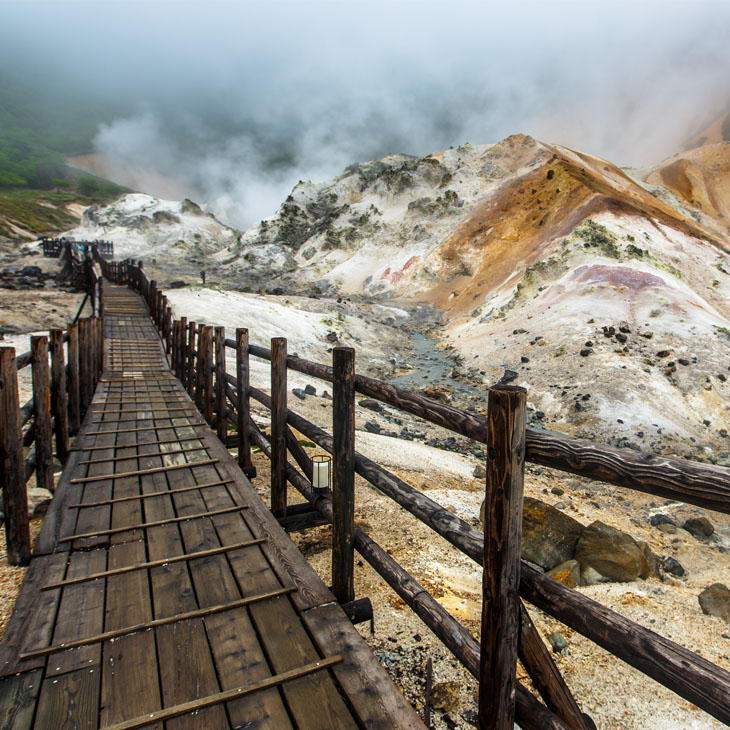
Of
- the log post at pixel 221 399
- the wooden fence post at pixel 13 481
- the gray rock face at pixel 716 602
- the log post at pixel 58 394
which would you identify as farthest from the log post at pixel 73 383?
the gray rock face at pixel 716 602

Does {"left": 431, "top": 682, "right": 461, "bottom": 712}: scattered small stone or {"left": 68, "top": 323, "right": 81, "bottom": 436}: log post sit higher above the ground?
{"left": 68, "top": 323, "right": 81, "bottom": 436}: log post

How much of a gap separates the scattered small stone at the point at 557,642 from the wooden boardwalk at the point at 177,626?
2.21 metres

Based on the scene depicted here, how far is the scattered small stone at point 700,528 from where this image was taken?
7648mm

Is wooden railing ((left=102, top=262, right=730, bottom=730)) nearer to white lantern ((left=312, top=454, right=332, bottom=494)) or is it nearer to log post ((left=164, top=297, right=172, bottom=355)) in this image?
white lantern ((left=312, top=454, right=332, bottom=494))

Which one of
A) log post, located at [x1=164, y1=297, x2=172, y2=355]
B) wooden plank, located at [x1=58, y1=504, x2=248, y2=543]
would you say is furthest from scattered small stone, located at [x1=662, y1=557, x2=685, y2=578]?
log post, located at [x1=164, y1=297, x2=172, y2=355]

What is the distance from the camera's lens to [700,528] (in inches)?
304

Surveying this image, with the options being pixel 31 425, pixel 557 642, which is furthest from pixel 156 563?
pixel 557 642

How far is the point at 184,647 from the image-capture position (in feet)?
8.45

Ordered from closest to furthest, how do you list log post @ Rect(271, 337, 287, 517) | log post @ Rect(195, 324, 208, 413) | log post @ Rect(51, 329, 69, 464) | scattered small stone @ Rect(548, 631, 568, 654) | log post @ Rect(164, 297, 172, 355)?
1. scattered small stone @ Rect(548, 631, 568, 654)
2. log post @ Rect(271, 337, 287, 517)
3. log post @ Rect(51, 329, 69, 464)
4. log post @ Rect(195, 324, 208, 413)
5. log post @ Rect(164, 297, 172, 355)

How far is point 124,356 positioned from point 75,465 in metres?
8.26

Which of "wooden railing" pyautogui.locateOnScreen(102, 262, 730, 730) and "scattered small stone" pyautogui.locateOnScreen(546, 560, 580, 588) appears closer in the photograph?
"wooden railing" pyautogui.locateOnScreen(102, 262, 730, 730)

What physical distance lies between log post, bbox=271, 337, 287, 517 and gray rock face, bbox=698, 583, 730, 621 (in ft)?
14.7

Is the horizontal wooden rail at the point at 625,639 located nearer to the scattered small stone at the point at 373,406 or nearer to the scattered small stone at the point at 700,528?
the scattered small stone at the point at 700,528

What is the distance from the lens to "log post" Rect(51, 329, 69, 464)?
6.00 metres
